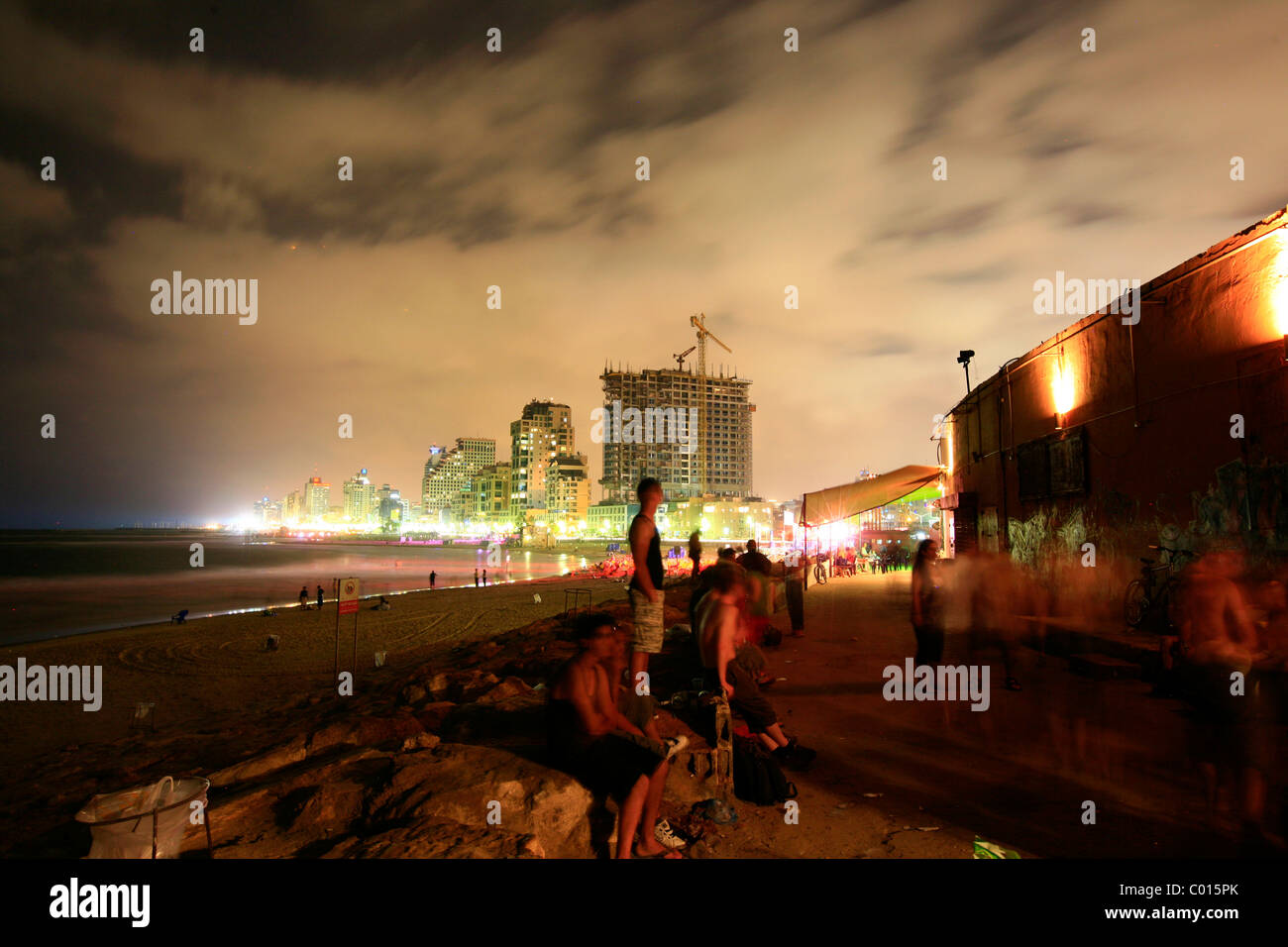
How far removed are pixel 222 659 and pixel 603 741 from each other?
55.1 ft

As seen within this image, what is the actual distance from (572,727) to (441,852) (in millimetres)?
963

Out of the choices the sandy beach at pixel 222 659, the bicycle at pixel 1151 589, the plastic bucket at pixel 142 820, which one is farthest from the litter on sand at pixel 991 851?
the sandy beach at pixel 222 659

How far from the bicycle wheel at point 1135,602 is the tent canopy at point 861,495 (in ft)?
28.6

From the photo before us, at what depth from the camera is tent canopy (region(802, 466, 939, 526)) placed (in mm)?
17391

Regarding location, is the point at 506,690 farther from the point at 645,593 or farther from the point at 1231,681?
the point at 1231,681

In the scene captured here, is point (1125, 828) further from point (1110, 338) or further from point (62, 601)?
point (62, 601)

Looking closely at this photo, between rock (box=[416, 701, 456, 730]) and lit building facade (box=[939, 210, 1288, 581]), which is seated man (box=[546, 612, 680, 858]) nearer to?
rock (box=[416, 701, 456, 730])

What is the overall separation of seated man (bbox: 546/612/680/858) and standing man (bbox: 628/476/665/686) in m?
0.62

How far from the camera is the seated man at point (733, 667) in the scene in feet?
15.0

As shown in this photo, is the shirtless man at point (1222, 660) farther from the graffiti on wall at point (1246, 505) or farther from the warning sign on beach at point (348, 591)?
the warning sign on beach at point (348, 591)

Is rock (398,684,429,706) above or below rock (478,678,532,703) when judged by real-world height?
below

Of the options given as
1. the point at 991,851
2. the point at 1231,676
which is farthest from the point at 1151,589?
the point at 991,851

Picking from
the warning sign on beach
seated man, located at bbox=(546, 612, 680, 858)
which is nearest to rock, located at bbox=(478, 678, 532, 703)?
seated man, located at bbox=(546, 612, 680, 858)
